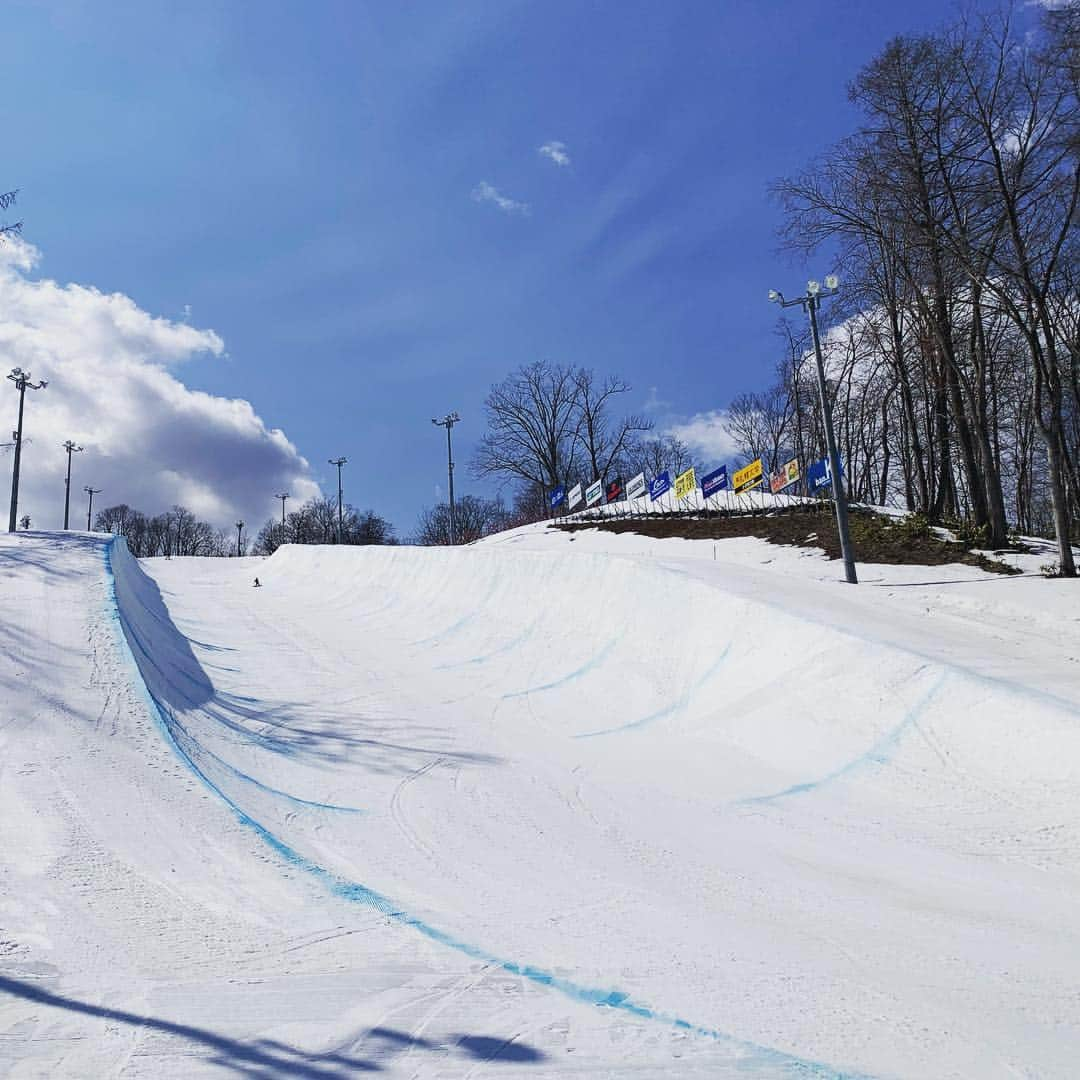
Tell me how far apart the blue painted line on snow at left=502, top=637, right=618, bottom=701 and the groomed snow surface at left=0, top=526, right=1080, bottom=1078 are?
0.16ft

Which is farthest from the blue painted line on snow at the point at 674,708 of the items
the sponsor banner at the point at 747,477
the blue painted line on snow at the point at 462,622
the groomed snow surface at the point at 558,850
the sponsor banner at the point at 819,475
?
the sponsor banner at the point at 747,477

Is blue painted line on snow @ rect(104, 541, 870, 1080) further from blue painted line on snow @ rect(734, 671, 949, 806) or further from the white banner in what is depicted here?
the white banner

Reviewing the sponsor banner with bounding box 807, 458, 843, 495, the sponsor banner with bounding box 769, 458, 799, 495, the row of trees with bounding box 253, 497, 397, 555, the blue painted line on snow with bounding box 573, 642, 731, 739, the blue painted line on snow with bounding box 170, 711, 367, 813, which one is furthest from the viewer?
the row of trees with bounding box 253, 497, 397, 555

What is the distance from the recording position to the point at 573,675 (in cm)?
1079

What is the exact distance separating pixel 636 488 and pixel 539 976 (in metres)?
29.5

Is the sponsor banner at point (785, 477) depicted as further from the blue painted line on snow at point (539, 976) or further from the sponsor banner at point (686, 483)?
the blue painted line on snow at point (539, 976)

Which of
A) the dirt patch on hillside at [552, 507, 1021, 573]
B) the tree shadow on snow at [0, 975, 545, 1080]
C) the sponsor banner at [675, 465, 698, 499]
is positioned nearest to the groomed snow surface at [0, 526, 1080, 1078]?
the tree shadow on snow at [0, 975, 545, 1080]

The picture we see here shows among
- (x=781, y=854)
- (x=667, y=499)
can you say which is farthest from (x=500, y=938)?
(x=667, y=499)

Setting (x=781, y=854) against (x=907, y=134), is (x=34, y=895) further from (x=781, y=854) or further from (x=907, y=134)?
(x=907, y=134)

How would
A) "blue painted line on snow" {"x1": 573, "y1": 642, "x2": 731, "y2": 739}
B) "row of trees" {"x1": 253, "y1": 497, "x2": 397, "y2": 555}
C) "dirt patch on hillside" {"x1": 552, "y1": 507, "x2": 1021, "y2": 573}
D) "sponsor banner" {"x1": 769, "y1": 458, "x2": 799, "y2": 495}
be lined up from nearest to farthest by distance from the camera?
"blue painted line on snow" {"x1": 573, "y1": 642, "x2": 731, "y2": 739}
"dirt patch on hillside" {"x1": 552, "y1": 507, "x2": 1021, "y2": 573}
"sponsor banner" {"x1": 769, "y1": 458, "x2": 799, "y2": 495}
"row of trees" {"x1": 253, "y1": 497, "x2": 397, "y2": 555}

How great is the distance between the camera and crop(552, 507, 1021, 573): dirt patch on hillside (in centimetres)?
1786

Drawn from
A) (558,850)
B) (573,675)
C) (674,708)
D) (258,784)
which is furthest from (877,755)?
(258,784)

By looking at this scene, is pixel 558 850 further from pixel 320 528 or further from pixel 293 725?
pixel 320 528

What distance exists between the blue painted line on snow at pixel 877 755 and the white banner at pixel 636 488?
24.7 metres
